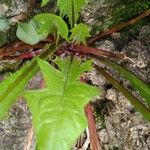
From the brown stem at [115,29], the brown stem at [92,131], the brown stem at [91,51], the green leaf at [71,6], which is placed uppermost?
the green leaf at [71,6]

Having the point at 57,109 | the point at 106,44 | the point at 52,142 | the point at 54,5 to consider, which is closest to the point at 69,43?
the point at 106,44

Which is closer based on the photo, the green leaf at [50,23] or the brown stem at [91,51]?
the green leaf at [50,23]

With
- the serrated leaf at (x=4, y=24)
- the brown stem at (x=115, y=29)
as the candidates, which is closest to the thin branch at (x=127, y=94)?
the brown stem at (x=115, y=29)

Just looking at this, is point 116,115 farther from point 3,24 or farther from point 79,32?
point 3,24

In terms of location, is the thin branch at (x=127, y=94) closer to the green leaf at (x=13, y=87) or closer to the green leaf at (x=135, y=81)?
the green leaf at (x=135, y=81)

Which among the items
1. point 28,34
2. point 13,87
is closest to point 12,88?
point 13,87

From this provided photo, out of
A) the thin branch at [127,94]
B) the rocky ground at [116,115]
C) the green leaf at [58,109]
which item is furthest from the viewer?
the rocky ground at [116,115]

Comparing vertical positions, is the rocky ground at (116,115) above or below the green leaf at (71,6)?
below
